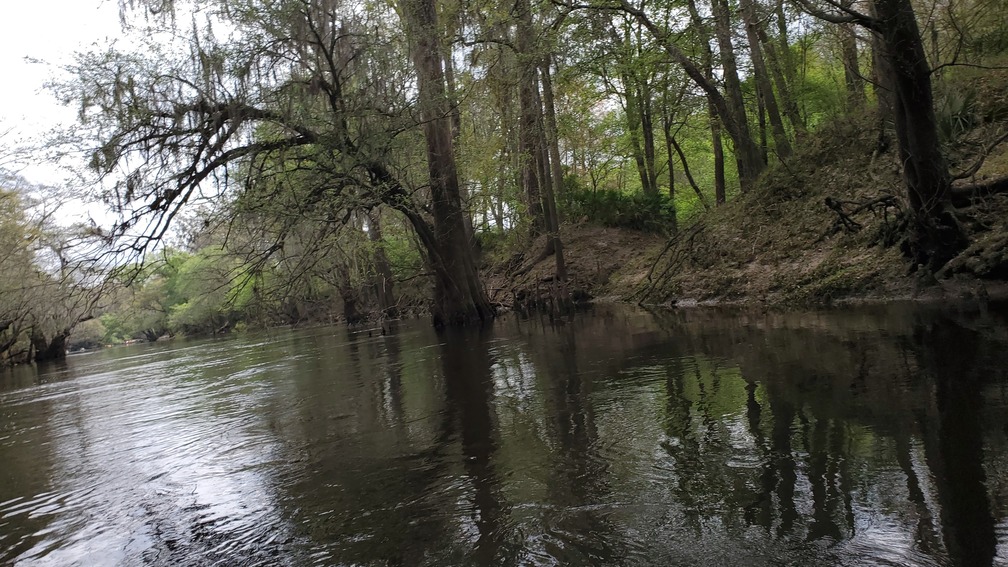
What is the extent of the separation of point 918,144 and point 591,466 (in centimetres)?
687

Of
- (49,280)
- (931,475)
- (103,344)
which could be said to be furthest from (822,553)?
(103,344)

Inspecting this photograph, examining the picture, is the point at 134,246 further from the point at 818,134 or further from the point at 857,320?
the point at 818,134

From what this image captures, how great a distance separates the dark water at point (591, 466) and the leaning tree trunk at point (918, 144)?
156cm

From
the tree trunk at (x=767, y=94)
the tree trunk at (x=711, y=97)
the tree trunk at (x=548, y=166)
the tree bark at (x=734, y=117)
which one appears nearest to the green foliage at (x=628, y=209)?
the tree trunk at (x=548, y=166)

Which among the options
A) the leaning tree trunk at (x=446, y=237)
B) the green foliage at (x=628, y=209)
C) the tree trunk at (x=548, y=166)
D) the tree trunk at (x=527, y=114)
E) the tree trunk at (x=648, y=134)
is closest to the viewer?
the tree trunk at (x=527, y=114)

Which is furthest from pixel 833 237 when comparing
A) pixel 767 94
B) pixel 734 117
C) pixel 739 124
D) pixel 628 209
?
pixel 628 209

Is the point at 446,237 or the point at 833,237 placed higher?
the point at 446,237

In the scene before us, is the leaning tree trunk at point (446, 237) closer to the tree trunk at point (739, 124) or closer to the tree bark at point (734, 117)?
the tree bark at point (734, 117)

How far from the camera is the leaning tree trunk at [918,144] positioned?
23.0 ft

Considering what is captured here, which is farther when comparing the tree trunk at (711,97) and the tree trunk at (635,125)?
the tree trunk at (635,125)

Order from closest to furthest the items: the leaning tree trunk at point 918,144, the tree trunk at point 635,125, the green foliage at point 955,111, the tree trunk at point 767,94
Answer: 1. the leaning tree trunk at point 918,144
2. the green foliage at point 955,111
3. the tree trunk at point 767,94
4. the tree trunk at point 635,125

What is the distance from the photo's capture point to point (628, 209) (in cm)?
2206

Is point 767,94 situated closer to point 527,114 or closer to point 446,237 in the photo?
point 527,114

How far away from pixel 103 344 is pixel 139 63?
81637mm
